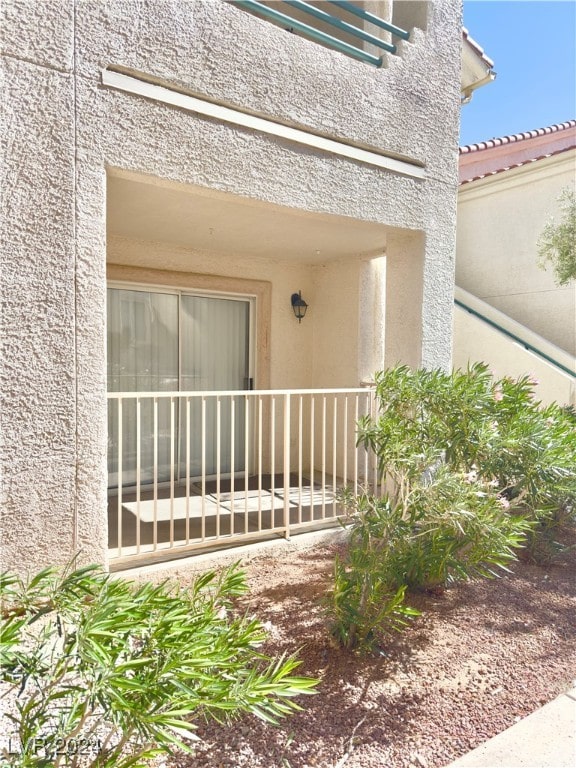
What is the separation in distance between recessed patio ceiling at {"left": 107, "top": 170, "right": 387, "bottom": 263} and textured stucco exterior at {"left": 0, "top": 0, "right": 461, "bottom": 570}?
0.14 meters

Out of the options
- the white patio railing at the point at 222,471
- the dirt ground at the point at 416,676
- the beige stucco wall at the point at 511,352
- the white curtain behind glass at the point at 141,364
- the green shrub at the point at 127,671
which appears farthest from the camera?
the beige stucco wall at the point at 511,352

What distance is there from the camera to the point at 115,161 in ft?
12.5

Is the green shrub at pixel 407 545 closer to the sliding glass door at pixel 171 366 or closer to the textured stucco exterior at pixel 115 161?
the textured stucco exterior at pixel 115 161

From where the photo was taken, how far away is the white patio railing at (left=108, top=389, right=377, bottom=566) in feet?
16.6

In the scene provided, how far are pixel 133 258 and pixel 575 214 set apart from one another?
6.15m

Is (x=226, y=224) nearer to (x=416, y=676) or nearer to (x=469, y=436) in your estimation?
(x=469, y=436)

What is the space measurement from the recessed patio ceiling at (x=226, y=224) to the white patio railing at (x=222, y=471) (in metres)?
1.91

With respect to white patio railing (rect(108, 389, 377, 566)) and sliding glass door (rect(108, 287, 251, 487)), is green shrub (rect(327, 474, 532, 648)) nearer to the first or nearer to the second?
white patio railing (rect(108, 389, 377, 566))

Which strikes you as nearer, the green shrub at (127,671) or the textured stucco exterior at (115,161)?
the green shrub at (127,671)

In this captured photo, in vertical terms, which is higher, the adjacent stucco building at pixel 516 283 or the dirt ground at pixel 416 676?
the adjacent stucco building at pixel 516 283

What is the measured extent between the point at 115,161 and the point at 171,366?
3.87 m

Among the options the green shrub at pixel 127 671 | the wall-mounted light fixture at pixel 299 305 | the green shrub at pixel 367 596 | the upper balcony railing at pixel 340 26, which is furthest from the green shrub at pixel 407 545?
the wall-mounted light fixture at pixel 299 305

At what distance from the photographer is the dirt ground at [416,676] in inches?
101

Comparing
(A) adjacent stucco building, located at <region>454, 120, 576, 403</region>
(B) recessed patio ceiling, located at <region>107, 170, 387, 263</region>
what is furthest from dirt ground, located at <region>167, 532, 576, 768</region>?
(A) adjacent stucco building, located at <region>454, 120, 576, 403</region>
